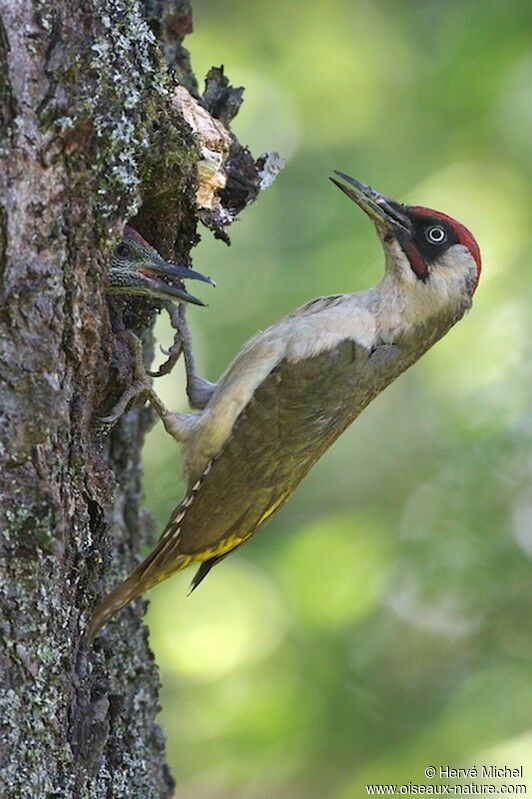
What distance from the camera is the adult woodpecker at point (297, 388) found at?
13.4ft

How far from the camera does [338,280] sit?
232 inches

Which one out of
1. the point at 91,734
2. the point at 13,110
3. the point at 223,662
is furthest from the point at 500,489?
the point at 13,110

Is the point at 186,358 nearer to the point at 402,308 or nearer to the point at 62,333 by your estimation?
the point at 402,308

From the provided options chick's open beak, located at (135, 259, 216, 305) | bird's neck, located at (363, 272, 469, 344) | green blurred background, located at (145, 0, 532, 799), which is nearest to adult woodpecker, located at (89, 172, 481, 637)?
bird's neck, located at (363, 272, 469, 344)

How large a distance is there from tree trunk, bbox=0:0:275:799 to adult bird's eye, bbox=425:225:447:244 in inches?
49.3

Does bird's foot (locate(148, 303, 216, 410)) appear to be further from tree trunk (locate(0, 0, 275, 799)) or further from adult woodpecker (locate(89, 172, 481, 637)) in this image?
tree trunk (locate(0, 0, 275, 799))

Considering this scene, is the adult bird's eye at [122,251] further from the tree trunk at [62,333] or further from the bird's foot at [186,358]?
the bird's foot at [186,358]

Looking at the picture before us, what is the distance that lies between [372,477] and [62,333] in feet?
12.9

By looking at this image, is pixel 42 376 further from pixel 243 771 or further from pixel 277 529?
pixel 277 529

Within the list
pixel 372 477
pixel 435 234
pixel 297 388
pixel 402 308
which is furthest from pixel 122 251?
pixel 372 477

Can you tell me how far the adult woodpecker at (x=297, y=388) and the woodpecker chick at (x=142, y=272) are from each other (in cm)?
54

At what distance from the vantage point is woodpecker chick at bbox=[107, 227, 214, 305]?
11.8 ft

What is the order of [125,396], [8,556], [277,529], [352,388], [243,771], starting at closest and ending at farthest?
[8,556] → [125,396] → [352,388] → [243,771] → [277,529]

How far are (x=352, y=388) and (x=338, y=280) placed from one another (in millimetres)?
1694
